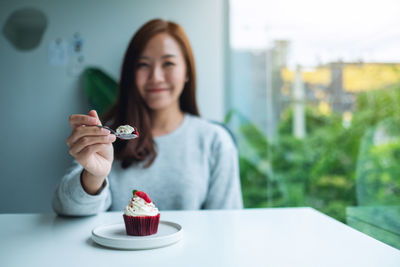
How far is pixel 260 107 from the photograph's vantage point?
2.69 meters

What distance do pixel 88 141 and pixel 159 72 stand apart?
0.78m

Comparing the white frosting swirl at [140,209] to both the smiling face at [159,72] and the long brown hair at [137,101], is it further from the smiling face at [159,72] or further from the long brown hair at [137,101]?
the smiling face at [159,72]

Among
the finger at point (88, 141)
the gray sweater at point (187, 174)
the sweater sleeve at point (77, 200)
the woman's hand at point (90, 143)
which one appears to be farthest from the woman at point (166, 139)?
the finger at point (88, 141)

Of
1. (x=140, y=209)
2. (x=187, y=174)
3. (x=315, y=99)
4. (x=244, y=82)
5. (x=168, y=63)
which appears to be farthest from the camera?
(x=244, y=82)

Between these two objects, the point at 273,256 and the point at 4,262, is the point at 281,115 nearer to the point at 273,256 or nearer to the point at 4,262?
the point at 273,256

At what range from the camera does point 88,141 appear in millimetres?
914

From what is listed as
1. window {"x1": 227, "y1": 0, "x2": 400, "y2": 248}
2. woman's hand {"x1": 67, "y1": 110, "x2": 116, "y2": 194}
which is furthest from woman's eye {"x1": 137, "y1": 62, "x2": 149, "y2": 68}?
window {"x1": 227, "y1": 0, "x2": 400, "y2": 248}

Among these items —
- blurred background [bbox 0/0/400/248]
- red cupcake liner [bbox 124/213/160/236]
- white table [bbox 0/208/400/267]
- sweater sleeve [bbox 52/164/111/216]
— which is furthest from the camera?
blurred background [bbox 0/0/400/248]

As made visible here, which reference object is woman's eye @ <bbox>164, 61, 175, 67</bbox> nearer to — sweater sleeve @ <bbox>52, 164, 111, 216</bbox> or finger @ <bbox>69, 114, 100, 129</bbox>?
sweater sleeve @ <bbox>52, 164, 111, 216</bbox>

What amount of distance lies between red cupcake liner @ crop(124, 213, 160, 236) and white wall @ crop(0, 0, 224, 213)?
1531 mm

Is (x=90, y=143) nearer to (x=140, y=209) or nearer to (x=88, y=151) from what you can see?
(x=88, y=151)

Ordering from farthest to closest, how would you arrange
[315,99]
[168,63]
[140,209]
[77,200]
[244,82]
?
[244,82] < [315,99] < [168,63] < [77,200] < [140,209]

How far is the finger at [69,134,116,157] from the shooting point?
2.95ft

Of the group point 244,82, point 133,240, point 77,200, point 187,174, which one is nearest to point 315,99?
point 244,82
